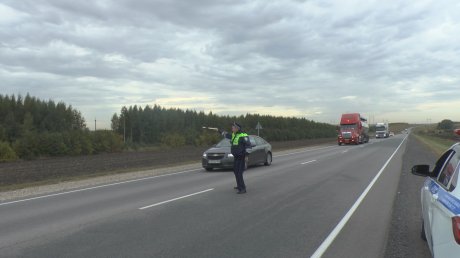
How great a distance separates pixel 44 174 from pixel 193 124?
6176cm

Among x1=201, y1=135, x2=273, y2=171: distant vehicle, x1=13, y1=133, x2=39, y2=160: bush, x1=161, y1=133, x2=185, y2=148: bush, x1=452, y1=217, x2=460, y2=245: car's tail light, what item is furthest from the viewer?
x1=161, y1=133, x2=185, y2=148: bush

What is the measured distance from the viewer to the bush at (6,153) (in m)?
32.5

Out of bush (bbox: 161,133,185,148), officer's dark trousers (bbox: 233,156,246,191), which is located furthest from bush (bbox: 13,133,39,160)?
officer's dark trousers (bbox: 233,156,246,191)

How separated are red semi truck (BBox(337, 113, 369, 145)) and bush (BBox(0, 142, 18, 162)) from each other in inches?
1355

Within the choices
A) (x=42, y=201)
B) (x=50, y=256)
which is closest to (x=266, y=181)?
(x=42, y=201)

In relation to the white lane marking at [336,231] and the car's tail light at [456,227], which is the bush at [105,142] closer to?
the white lane marking at [336,231]

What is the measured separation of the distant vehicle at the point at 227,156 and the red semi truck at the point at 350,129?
32.0 meters

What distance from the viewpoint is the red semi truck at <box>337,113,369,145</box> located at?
5206 centimetres

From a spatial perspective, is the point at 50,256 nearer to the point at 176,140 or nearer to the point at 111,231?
the point at 111,231

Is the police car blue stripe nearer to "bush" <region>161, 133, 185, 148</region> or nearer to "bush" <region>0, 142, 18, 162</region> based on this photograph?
"bush" <region>0, 142, 18, 162</region>

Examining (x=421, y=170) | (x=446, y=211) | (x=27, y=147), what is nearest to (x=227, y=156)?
(x=421, y=170)

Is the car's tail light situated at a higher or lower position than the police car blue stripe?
lower

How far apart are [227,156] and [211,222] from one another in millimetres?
11371

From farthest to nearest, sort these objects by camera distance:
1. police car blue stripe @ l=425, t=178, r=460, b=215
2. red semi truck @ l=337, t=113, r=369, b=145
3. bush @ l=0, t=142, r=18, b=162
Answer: red semi truck @ l=337, t=113, r=369, b=145
bush @ l=0, t=142, r=18, b=162
police car blue stripe @ l=425, t=178, r=460, b=215
